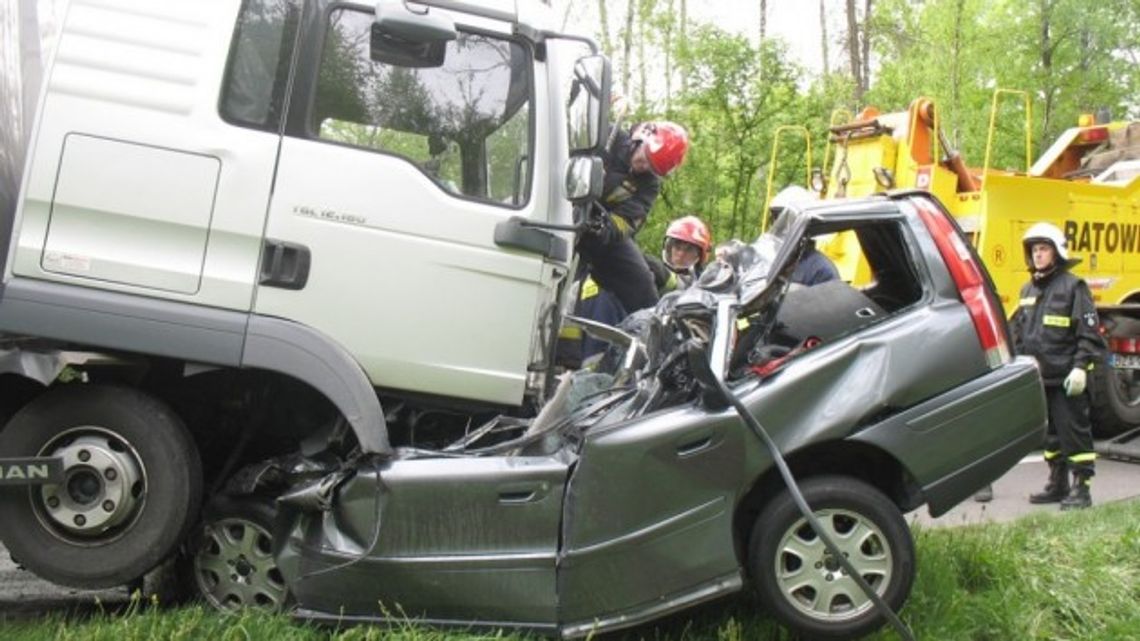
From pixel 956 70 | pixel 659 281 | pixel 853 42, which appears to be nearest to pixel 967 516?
pixel 659 281

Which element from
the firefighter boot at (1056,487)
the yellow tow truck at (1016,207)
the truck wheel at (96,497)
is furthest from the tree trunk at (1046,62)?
the truck wheel at (96,497)

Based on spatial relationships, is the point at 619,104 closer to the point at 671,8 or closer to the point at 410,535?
the point at 410,535

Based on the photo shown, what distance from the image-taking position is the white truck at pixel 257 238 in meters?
3.67

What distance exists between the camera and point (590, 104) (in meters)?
4.06

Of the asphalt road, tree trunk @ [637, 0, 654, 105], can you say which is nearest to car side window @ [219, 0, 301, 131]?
the asphalt road

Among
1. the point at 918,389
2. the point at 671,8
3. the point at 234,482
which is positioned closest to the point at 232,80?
the point at 234,482

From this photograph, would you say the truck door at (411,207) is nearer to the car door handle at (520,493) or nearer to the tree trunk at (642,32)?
the car door handle at (520,493)

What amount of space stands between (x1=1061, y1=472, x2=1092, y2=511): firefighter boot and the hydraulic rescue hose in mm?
3721

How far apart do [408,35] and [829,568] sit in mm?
2371

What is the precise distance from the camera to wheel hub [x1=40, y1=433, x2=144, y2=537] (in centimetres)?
368

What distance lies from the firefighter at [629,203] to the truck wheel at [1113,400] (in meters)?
5.56

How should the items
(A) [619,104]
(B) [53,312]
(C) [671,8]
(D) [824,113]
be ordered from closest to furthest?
(B) [53,312]
(A) [619,104]
(D) [824,113]
(C) [671,8]

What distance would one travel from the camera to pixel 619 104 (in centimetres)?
527

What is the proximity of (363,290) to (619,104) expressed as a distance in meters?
1.97
